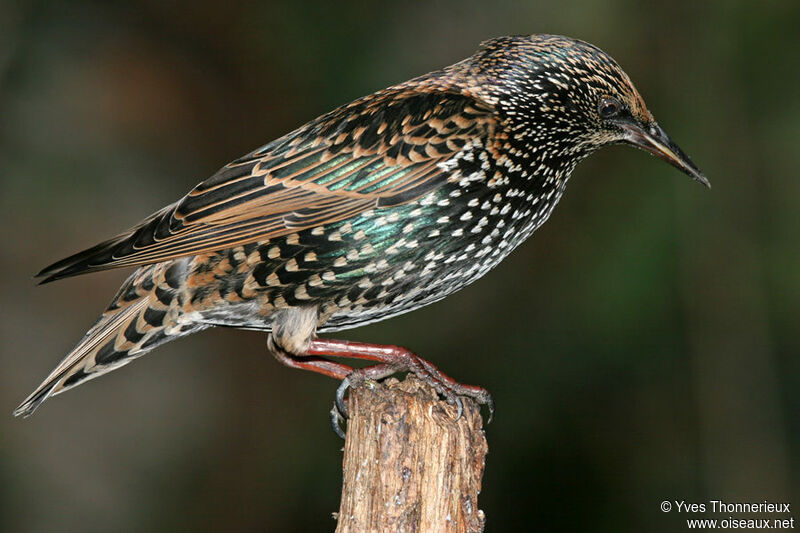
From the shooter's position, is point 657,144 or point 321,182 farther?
point 657,144

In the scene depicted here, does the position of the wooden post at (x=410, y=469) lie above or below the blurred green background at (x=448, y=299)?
below

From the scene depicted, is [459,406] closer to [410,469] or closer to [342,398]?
[410,469]

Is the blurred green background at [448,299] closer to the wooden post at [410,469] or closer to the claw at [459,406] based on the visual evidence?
the claw at [459,406]

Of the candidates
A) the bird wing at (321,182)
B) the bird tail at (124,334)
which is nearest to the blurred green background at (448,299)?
the bird tail at (124,334)

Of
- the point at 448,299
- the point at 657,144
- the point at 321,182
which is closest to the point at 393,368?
the point at 321,182

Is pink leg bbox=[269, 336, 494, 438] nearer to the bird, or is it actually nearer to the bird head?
the bird

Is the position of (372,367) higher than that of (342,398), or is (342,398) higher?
(372,367)
